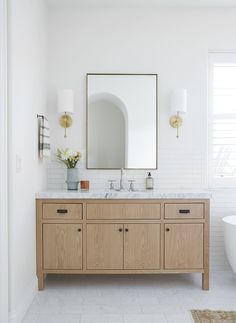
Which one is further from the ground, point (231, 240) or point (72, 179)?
point (72, 179)

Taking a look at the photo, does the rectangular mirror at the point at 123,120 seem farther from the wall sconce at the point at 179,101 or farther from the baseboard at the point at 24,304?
the baseboard at the point at 24,304

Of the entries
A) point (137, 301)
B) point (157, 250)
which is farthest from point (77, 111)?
point (137, 301)

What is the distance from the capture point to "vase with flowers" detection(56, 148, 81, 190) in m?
3.35

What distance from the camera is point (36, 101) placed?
10.2 ft

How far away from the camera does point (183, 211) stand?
3.08 m

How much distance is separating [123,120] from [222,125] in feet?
3.64

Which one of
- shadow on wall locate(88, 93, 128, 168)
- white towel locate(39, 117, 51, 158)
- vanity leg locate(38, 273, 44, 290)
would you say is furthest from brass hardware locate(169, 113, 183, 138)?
vanity leg locate(38, 273, 44, 290)

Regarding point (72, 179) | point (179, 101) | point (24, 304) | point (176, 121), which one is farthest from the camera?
point (176, 121)

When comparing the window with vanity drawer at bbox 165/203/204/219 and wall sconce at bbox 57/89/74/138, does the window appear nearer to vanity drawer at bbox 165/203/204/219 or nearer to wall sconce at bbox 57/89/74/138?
vanity drawer at bbox 165/203/204/219

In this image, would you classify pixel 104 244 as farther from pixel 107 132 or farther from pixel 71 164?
pixel 107 132

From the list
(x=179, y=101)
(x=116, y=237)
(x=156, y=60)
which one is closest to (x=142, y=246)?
(x=116, y=237)

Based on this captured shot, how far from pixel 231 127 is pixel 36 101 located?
212cm

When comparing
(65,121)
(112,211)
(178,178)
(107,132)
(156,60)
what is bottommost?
(112,211)

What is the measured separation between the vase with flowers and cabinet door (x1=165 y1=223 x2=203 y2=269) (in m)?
1.01
